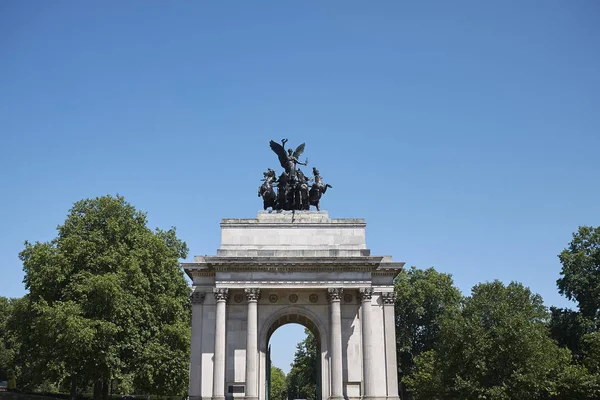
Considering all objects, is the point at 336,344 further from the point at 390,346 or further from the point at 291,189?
the point at 291,189

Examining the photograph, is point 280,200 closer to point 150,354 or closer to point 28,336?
point 150,354

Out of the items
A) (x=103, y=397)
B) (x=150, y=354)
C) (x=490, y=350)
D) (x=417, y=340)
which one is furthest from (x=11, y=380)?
(x=490, y=350)

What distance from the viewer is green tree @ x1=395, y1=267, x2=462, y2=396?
2534 inches

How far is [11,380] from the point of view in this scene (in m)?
64.3

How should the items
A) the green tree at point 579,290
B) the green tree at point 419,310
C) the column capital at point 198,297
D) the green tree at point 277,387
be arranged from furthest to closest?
the green tree at point 277,387, the green tree at point 419,310, the green tree at point 579,290, the column capital at point 198,297

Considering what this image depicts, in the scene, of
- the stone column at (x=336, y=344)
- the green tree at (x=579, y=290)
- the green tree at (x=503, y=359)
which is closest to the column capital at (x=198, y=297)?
the stone column at (x=336, y=344)

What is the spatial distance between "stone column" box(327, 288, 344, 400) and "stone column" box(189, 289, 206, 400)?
26.7ft

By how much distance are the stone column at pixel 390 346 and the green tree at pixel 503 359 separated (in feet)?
21.7

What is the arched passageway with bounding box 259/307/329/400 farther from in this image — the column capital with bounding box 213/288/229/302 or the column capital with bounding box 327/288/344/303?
the column capital with bounding box 213/288/229/302

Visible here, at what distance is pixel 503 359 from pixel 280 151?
20.9 metres

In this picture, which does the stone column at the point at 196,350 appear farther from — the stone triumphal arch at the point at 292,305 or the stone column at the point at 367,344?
the stone column at the point at 367,344

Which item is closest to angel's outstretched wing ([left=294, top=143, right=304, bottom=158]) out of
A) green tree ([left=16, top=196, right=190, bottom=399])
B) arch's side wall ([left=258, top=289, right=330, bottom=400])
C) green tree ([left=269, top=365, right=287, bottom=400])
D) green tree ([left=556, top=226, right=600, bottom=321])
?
arch's side wall ([left=258, top=289, right=330, bottom=400])

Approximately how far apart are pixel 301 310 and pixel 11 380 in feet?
145

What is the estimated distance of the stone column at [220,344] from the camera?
111 feet
